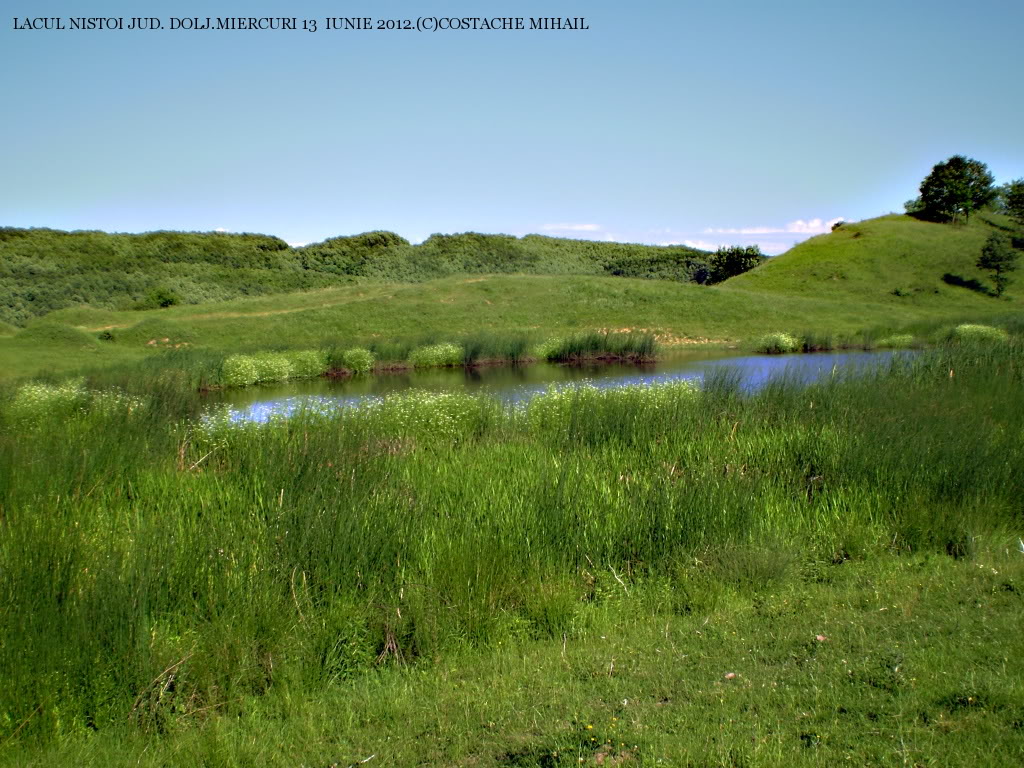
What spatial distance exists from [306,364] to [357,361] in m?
2.04

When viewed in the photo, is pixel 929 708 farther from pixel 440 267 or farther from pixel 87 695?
pixel 440 267

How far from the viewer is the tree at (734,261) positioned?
74.9m

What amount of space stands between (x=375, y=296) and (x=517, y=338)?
51.7ft

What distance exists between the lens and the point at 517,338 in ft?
114

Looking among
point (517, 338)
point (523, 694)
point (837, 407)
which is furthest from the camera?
point (517, 338)

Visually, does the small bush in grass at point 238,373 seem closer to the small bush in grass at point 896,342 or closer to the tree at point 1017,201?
the small bush in grass at point 896,342

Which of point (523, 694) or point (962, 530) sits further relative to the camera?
point (962, 530)

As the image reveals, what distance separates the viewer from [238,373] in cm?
2730

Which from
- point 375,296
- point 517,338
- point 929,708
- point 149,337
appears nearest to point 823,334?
point 517,338

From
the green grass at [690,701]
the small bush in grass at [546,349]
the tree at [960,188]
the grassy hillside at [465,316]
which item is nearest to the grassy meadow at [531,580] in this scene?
the green grass at [690,701]

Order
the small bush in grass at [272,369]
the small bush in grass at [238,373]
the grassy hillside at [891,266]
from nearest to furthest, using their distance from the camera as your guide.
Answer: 1. the small bush in grass at [238,373]
2. the small bush in grass at [272,369]
3. the grassy hillside at [891,266]

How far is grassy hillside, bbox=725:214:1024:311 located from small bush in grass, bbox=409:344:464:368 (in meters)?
30.4

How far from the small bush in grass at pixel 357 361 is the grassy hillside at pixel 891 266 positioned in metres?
33.8

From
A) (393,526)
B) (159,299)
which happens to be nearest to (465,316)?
(159,299)
